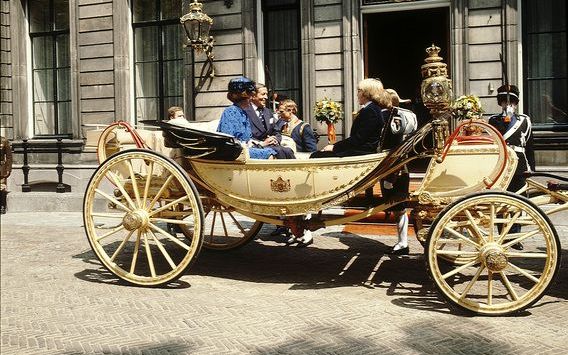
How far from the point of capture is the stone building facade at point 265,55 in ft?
36.6

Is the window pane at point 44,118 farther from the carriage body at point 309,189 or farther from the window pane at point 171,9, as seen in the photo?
the carriage body at point 309,189

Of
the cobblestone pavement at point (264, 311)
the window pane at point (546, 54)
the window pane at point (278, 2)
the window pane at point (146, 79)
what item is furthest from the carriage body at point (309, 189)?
the window pane at point (146, 79)

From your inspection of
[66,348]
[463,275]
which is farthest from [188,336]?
[463,275]

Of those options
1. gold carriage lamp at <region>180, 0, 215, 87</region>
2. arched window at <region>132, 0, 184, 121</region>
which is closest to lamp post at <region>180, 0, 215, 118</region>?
gold carriage lamp at <region>180, 0, 215, 87</region>

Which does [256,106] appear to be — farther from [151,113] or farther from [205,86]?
[151,113]

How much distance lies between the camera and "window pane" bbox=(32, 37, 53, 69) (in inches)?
609

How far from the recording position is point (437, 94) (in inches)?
196

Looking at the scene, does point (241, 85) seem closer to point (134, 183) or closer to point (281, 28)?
point (134, 183)

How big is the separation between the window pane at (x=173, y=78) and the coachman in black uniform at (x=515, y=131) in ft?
28.0

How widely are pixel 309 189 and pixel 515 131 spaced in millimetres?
3312

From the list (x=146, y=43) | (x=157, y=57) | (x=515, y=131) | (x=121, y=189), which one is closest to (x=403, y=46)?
(x=157, y=57)

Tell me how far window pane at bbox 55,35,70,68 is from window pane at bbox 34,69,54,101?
420 mm

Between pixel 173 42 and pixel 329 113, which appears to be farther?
pixel 173 42

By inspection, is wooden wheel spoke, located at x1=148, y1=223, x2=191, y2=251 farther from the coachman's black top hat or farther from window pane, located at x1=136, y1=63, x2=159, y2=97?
window pane, located at x1=136, y1=63, x2=159, y2=97
